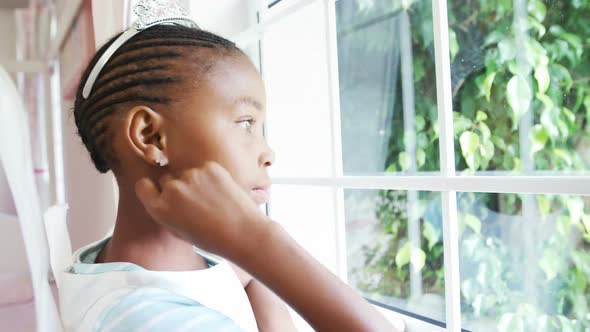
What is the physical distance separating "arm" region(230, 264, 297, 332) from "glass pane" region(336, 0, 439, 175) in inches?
14.8

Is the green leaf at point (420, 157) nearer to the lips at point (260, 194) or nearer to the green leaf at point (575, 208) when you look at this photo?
the green leaf at point (575, 208)

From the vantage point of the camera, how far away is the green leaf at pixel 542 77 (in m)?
0.78

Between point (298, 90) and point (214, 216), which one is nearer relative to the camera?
point (214, 216)

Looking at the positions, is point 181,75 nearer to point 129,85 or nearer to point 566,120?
point 129,85

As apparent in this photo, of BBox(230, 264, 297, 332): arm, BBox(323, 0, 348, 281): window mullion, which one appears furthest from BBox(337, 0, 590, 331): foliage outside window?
BBox(230, 264, 297, 332): arm

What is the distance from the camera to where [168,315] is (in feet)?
1.72

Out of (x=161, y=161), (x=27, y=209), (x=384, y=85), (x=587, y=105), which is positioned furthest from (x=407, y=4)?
(x=27, y=209)

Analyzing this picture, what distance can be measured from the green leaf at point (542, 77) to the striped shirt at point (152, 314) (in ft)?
1.81

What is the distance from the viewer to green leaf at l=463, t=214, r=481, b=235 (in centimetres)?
90

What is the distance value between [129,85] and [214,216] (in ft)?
0.75

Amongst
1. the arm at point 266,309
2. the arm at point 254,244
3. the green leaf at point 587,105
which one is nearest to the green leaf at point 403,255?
the arm at point 266,309

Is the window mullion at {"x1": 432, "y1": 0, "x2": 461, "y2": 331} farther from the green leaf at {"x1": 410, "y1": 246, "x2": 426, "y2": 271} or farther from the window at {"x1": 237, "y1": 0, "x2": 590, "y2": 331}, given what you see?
the green leaf at {"x1": 410, "y1": 246, "x2": 426, "y2": 271}

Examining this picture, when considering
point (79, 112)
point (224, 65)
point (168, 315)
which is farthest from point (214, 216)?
point (79, 112)

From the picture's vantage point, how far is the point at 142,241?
676 mm
